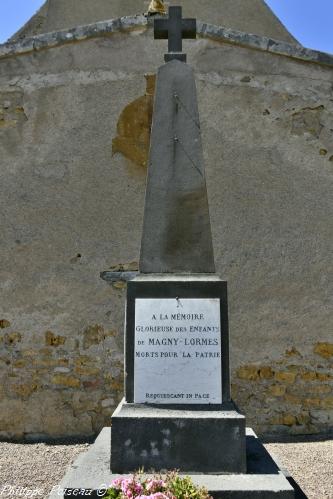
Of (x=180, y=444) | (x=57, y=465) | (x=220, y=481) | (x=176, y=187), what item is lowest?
(x=57, y=465)

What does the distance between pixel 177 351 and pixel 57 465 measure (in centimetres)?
190

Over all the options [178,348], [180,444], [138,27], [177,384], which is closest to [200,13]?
[138,27]

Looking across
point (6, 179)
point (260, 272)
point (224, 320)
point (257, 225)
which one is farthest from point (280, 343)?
point (6, 179)

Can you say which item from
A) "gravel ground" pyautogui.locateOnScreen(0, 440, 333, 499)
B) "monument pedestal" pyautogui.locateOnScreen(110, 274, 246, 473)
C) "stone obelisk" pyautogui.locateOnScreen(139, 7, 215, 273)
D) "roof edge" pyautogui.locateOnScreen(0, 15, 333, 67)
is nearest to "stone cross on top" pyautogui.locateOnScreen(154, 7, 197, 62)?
"stone obelisk" pyautogui.locateOnScreen(139, 7, 215, 273)

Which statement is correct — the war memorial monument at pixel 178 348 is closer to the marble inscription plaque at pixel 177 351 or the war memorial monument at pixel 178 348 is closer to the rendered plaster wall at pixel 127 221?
the marble inscription plaque at pixel 177 351

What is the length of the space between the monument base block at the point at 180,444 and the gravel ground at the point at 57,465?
3.40 feet

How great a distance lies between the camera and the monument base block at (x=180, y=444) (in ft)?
8.68

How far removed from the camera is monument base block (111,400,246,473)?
2645 millimetres

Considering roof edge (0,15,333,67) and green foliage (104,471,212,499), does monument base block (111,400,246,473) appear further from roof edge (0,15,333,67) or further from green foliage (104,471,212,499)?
roof edge (0,15,333,67)

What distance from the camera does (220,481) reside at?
2539mm

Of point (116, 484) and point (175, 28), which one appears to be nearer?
point (116, 484)

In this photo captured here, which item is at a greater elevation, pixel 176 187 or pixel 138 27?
pixel 138 27

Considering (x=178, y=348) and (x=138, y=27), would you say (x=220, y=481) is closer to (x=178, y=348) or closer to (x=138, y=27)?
(x=178, y=348)

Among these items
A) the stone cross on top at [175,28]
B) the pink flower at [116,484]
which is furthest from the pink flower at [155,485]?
the stone cross on top at [175,28]
